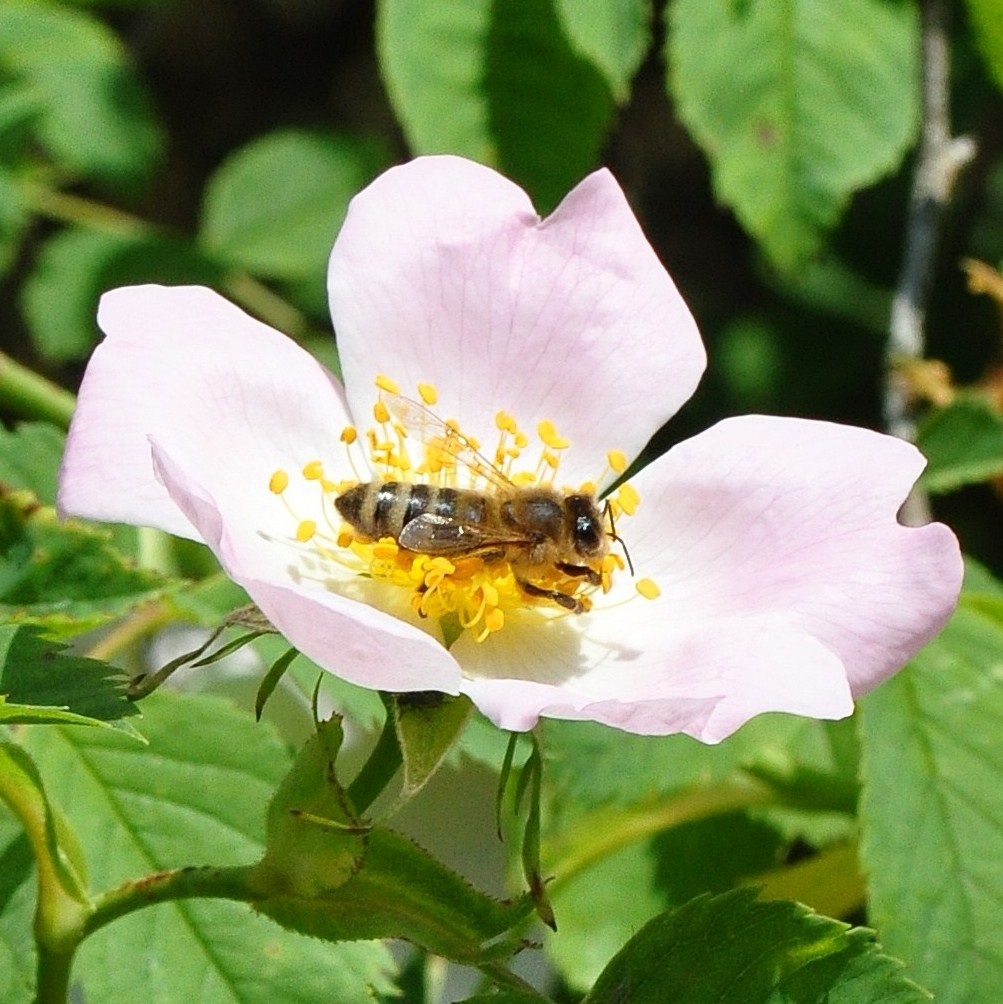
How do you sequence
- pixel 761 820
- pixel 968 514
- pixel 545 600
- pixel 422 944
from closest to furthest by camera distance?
pixel 422 944 → pixel 545 600 → pixel 761 820 → pixel 968 514

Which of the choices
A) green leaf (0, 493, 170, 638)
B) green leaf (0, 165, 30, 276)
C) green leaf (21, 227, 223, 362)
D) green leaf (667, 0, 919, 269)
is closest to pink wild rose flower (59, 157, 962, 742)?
green leaf (0, 493, 170, 638)

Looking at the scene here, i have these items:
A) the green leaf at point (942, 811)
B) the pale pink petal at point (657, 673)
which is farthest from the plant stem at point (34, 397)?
the green leaf at point (942, 811)

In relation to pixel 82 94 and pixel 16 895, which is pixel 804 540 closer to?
pixel 16 895

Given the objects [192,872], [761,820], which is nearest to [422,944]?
[192,872]

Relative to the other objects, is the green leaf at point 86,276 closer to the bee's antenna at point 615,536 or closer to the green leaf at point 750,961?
the bee's antenna at point 615,536

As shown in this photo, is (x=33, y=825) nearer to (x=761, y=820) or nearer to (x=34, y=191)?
(x=761, y=820)

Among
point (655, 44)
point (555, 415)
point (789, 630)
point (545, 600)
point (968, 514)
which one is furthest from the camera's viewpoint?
point (655, 44)
